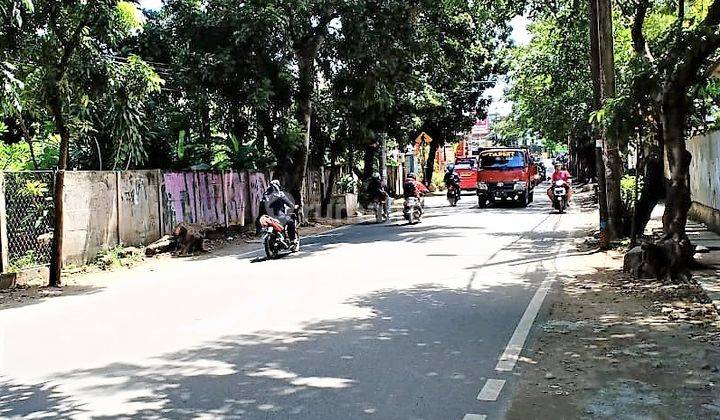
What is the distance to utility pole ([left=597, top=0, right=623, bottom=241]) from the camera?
14625 millimetres

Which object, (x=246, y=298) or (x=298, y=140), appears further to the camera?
(x=298, y=140)

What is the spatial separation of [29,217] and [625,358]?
1101cm

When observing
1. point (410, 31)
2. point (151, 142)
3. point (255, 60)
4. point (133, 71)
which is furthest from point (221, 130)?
point (133, 71)

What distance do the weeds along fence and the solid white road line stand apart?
9.50 m

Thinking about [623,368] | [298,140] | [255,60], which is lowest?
[623,368]

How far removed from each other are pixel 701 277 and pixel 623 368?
15.5 feet

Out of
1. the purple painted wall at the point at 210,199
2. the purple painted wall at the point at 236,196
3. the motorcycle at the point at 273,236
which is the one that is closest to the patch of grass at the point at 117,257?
the motorcycle at the point at 273,236

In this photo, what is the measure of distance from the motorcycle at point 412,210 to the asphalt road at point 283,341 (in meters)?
8.74

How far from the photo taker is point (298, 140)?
75.1 ft

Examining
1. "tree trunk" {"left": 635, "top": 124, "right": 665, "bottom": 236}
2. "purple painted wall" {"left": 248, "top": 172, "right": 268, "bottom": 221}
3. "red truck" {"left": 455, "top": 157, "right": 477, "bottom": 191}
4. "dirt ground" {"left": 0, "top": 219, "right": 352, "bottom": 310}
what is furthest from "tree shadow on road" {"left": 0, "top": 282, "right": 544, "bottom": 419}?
"red truck" {"left": 455, "top": 157, "right": 477, "bottom": 191}

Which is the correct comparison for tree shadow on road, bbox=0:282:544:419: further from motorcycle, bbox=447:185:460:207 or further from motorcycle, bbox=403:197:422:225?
motorcycle, bbox=447:185:460:207

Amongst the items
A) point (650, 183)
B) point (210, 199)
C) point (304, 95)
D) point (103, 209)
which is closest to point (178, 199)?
point (210, 199)

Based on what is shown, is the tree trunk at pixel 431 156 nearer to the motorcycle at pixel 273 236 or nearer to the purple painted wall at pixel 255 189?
the purple painted wall at pixel 255 189

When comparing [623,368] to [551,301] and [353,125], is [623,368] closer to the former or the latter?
[551,301]
